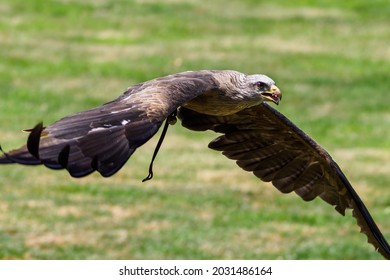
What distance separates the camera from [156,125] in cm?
736

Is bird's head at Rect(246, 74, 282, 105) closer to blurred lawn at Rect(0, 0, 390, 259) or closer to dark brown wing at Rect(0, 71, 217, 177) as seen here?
dark brown wing at Rect(0, 71, 217, 177)

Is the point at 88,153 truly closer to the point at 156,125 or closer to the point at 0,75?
the point at 156,125

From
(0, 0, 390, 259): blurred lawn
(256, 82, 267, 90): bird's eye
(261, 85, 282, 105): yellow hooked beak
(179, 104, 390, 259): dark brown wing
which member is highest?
(256, 82, 267, 90): bird's eye

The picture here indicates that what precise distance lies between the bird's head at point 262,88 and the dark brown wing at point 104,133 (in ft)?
2.86

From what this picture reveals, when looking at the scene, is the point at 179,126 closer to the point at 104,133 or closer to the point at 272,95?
the point at 272,95

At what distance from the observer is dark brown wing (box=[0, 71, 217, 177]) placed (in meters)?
6.71

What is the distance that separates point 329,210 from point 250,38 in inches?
412

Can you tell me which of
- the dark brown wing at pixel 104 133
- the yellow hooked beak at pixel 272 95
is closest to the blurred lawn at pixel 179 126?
the yellow hooked beak at pixel 272 95

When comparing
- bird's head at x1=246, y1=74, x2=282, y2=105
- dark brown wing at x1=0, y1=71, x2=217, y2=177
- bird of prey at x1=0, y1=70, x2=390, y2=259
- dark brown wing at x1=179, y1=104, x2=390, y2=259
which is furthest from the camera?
dark brown wing at x1=179, y1=104, x2=390, y2=259

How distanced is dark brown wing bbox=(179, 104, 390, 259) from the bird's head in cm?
82

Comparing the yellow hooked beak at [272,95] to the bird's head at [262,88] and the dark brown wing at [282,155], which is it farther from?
the dark brown wing at [282,155]

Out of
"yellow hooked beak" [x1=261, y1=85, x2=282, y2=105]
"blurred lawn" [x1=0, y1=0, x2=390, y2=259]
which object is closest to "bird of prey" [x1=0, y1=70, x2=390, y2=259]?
"yellow hooked beak" [x1=261, y1=85, x2=282, y2=105]

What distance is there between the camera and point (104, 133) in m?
7.24

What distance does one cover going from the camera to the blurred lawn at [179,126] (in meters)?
13.6
